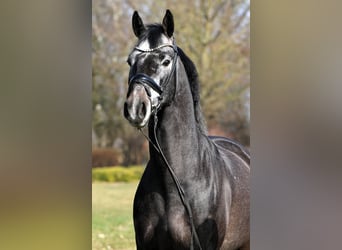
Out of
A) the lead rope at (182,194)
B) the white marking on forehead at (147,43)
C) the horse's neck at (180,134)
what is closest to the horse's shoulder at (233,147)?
the horse's neck at (180,134)

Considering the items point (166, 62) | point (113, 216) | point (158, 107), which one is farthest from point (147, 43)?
point (113, 216)

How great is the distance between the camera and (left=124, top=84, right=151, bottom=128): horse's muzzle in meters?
2.13

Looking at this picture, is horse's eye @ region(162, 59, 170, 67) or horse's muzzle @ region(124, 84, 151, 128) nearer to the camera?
horse's muzzle @ region(124, 84, 151, 128)

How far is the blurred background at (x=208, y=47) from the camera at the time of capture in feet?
8.34

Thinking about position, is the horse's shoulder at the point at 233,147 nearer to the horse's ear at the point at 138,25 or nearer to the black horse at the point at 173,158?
the black horse at the point at 173,158

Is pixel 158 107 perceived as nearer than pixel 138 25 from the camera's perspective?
Yes

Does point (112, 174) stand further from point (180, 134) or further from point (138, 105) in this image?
point (138, 105)

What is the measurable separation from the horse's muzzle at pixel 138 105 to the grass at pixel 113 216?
0.60m

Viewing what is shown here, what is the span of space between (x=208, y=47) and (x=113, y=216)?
1070 millimetres

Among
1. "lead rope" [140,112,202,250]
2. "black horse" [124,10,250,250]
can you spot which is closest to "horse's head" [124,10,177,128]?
"black horse" [124,10,250,250]

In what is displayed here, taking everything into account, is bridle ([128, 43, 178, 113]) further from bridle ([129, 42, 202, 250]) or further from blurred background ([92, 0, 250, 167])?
blurred background ([92, 0, 250, 167])

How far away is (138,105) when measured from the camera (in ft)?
7.01

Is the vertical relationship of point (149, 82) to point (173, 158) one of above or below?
above
